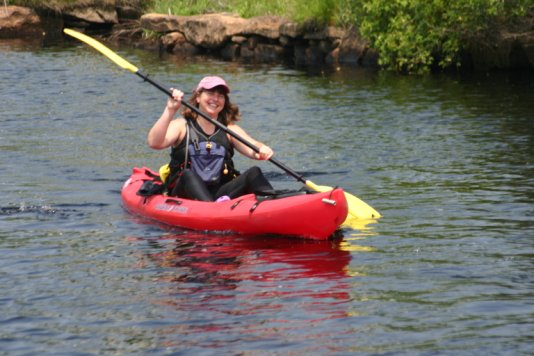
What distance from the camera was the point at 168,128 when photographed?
10.4 m

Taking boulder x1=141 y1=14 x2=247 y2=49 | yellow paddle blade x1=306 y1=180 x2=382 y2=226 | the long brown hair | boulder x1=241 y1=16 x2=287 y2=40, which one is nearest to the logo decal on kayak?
the long brown hair

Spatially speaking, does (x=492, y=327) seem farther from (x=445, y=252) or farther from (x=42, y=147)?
(x=42, y=147)

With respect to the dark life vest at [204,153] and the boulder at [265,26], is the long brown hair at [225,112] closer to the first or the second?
the dark life vest at [204,153]

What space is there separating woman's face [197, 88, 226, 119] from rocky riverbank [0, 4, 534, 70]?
12.6m

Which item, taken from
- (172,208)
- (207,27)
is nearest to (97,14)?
(207,27)

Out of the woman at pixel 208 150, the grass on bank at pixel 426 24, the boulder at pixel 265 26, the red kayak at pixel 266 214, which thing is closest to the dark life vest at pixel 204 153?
the woman at pixel 208 150

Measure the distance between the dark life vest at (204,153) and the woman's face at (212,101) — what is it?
0.55 ft

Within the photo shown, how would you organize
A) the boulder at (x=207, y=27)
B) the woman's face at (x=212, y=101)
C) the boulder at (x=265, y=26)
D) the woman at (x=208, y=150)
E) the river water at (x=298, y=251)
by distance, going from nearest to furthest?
1. the river water at (x=298, y=251)
2. the woman at (x=208, y=150)
3. the woman's face at (x=212, y=101)
4. the boulder at (x=265, y=26)
5. the boulder at (x=207, y=27)

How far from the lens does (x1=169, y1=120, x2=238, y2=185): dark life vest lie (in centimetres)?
1047

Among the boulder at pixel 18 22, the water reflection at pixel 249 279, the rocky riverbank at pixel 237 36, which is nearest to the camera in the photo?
the water reflection at pixel 249 279

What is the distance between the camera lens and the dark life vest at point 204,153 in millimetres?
10469

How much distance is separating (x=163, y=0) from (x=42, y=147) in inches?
763

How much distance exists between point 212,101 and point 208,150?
45cm

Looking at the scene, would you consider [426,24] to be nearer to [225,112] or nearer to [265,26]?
[265,26]
